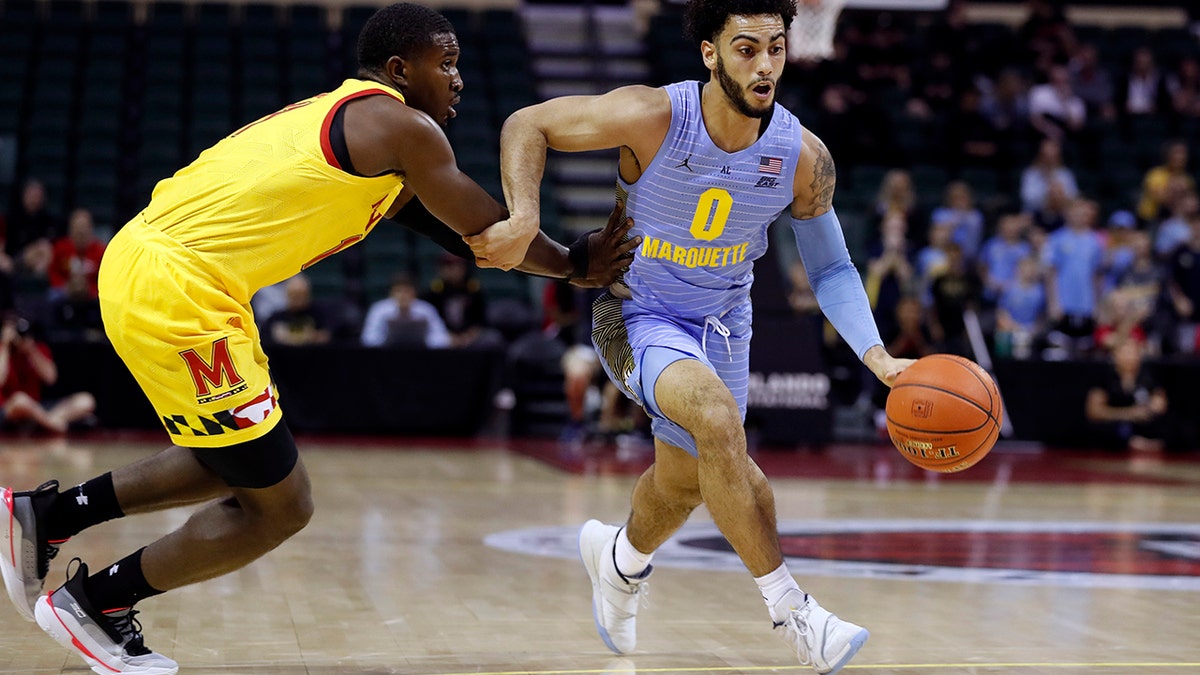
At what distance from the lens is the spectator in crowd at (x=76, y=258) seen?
11.9 m

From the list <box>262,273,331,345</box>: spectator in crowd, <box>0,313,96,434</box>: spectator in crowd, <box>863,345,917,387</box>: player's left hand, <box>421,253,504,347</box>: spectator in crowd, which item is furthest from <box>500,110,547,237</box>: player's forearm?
<box>421,253,504,347</box>: spectator in crowd

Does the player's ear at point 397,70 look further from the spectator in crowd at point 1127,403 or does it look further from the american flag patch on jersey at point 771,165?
the spectator in crowd at point 1127,403

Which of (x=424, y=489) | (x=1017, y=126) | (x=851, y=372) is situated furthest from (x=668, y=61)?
(x=424, y=489)

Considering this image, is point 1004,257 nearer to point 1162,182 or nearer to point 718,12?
point 1162,182

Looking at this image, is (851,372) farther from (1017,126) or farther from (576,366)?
(1017,126)

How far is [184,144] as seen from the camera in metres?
14.9

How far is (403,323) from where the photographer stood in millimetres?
12047

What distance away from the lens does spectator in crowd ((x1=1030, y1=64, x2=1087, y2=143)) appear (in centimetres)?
1620

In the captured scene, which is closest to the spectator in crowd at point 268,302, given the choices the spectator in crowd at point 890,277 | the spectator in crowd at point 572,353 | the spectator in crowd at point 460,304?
the spectator in crowd at point 460,304

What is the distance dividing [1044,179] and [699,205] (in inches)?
456

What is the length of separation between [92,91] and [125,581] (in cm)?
1282

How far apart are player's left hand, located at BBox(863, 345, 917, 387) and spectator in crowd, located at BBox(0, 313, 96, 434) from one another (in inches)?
342

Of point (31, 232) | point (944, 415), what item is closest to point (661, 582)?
point (944, 415)

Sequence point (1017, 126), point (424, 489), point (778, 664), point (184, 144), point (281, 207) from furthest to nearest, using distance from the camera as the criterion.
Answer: point (1017, 126), point (184, 144), point (424, 489), point (778, 664), point (281, 207)
